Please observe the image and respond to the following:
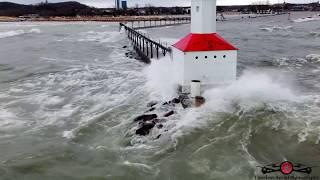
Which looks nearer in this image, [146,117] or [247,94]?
[146,117]

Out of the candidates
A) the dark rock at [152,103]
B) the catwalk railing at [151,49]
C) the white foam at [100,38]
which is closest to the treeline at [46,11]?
the white foam at [100,38]

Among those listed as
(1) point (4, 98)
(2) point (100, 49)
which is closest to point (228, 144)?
(1) point (4, 98)

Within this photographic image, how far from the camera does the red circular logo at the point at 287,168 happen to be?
31.5ft

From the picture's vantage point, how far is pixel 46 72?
83.1 feet

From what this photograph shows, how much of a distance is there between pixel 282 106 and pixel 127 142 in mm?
7004

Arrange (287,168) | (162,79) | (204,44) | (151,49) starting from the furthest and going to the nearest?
(151,49) < (162,79) < (204,44) < (287,168)

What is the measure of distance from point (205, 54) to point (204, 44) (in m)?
0.48

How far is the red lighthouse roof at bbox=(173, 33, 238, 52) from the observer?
1525cm

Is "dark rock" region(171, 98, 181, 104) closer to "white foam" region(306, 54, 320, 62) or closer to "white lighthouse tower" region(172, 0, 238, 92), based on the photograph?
"white lighthouse tower" region(172, 0, 238, 92)

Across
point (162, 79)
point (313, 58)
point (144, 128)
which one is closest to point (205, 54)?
point (162, 79)

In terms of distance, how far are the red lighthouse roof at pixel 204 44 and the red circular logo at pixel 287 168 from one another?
6.53 m

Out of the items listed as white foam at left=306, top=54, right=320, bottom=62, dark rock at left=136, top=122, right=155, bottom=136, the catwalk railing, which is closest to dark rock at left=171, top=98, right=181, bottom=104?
dark rock at left=136, top=122, right=155, bottom=136

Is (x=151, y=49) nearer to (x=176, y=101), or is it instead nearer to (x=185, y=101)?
(x=176, y=101)

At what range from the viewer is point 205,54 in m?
15.3
